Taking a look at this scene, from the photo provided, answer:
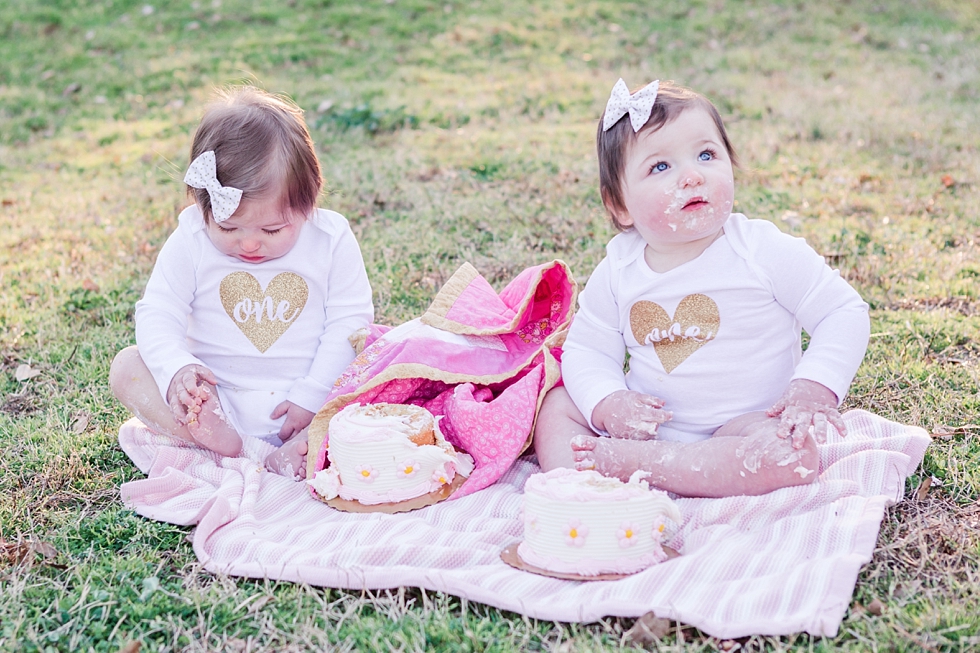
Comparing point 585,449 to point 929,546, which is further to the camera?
point 585,449

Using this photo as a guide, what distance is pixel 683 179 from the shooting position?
272 cm

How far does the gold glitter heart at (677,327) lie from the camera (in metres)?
Result: 2.86

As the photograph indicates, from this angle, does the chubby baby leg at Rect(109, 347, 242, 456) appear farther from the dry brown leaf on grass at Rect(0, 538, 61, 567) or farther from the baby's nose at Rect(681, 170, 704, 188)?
the baby's nose at Rect(681, 170, 704, 188)


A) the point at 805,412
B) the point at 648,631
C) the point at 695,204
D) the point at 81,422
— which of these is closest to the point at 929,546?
the point at 805,412

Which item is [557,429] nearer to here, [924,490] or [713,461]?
[713,461]

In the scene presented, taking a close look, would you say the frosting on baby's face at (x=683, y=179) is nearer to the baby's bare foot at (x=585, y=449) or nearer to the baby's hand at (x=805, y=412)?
the baby's hand at (x=805, y=412)

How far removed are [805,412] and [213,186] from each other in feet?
6.43

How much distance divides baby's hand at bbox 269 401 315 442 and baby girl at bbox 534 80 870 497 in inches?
32.8

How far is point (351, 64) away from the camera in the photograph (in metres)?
9.43

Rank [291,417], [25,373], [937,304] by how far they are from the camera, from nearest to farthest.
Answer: [291,417] → [25,373] → [937,304]

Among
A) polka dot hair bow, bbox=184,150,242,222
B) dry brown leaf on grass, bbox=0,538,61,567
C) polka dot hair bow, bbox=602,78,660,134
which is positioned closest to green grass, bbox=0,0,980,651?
dry brown leaf on grass, bbox=0,538,61,567

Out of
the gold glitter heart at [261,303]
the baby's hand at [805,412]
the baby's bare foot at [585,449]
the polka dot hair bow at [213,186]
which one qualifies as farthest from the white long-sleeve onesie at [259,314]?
the baby's hand at [805,412]

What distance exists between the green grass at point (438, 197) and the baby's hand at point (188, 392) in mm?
249

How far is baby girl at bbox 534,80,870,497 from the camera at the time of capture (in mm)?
2678
